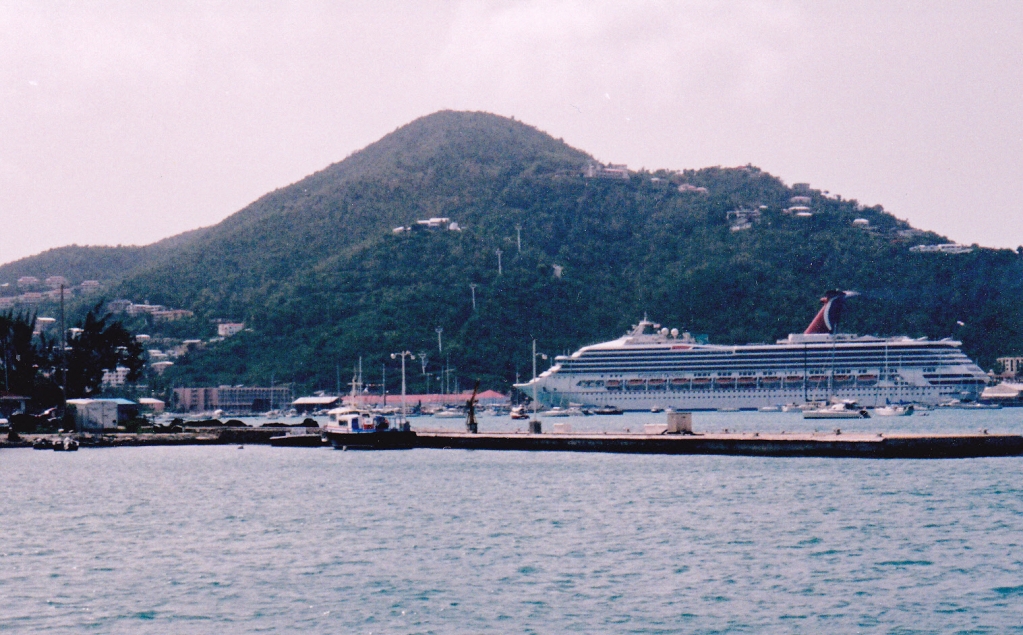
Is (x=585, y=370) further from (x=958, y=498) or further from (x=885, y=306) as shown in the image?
(x=958, y=498)

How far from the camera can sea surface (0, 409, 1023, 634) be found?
23.4m

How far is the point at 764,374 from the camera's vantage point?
146375 millimetres

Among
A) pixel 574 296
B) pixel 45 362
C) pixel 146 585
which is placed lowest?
pixel 146 585

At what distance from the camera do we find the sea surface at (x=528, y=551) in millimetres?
23391

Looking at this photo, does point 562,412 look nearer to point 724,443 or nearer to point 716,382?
point 716,382

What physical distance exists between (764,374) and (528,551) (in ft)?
389

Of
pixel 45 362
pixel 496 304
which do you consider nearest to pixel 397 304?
pixel 496 304

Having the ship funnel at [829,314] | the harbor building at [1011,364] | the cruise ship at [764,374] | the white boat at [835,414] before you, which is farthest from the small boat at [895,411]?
the harbor building at [1011,364]

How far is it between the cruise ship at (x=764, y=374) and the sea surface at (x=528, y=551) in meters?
92.7

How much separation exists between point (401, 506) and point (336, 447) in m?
33.9

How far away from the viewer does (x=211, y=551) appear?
30984mm

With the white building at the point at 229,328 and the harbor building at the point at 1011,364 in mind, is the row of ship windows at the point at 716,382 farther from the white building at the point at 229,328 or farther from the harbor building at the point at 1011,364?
the white building at the point at 229,328

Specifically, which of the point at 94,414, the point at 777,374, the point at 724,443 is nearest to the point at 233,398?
the point at 777,374

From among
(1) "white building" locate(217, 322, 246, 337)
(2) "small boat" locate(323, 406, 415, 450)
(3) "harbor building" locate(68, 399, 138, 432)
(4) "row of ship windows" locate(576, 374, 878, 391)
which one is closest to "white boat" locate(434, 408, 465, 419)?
(4) "row of ship windows" locate(576, 374, 878, 391)
